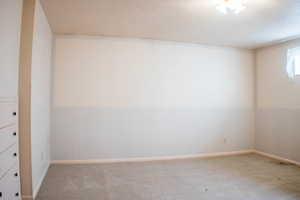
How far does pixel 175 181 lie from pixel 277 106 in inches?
113

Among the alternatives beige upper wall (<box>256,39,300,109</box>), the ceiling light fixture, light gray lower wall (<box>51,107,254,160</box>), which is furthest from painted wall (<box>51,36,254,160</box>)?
the ceiling light fixture

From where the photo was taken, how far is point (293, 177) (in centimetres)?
332

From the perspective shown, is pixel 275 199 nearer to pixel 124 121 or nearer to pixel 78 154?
pixel 124 121

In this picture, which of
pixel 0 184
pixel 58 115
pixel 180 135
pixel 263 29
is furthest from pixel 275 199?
pixel 58 115

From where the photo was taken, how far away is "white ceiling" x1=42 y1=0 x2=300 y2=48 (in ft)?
8.63

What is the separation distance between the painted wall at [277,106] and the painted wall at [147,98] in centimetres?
24

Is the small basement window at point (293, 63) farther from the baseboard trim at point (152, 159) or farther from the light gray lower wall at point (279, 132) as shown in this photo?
the baseboard trim at point (152, 159)

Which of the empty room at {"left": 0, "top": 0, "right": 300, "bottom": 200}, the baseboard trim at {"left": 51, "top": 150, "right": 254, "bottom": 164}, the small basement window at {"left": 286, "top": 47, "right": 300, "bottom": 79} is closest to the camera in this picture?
the empty room at {"left": 0, "top": 0, "right": 300, "bottom": 200}

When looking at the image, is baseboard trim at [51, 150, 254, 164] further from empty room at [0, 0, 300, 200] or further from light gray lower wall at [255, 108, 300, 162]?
light gray lower wall at [255, 108, 300, 162]

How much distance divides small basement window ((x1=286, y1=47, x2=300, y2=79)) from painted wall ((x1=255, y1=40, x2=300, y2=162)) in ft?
0.27

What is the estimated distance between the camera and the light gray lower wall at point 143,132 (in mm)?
3816

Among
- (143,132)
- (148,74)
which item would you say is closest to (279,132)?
(143,132)

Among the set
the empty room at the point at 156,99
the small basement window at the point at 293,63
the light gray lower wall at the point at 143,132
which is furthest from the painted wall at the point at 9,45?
the small basement window at the point at 293,63

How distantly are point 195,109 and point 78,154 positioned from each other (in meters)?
2.55
